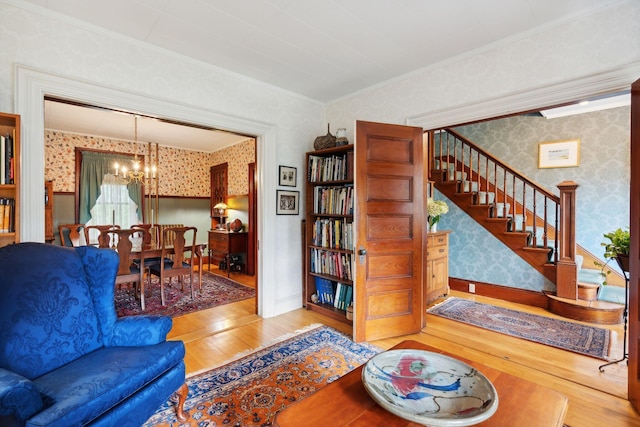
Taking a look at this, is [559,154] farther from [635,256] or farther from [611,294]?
[635,256]

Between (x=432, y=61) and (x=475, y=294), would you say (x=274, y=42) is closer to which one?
(x=432, y=61)

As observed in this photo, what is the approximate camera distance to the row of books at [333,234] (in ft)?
10.6

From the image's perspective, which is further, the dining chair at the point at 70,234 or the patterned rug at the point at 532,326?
the dining chair at the point at 70,234

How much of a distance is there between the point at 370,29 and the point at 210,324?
3217 millimetres

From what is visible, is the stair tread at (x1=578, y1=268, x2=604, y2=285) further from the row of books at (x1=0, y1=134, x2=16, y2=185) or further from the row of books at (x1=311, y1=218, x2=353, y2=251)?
the row of books at (x1=0, y1=134, x2=16, y2=185)

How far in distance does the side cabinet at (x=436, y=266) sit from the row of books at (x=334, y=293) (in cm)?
111

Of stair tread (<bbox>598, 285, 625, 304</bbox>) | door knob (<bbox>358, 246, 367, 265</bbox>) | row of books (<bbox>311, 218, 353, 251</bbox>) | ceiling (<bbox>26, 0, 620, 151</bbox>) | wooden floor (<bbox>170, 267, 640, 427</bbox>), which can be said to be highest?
ceiling (<bbox>26, 0, 620, 151</bbox>)

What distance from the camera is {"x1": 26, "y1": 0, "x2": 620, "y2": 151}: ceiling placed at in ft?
6.72

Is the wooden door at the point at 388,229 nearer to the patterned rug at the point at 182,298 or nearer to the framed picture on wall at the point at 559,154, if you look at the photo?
the patterned rug at the point at 182,298

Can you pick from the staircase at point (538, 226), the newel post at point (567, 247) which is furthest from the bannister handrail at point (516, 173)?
the newel post at point (567, 247)

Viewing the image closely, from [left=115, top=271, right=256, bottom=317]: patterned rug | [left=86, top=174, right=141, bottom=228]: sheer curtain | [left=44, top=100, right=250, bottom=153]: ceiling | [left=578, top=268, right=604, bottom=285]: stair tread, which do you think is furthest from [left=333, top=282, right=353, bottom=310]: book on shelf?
[left=86, top=174, right=141, bottom=228]: sheer curtain

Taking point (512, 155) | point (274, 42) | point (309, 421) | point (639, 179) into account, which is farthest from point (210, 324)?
point (512, 155)

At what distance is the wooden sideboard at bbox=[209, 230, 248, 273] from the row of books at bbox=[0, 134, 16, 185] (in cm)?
372

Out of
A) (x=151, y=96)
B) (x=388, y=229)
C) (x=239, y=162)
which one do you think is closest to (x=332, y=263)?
(x=388, y=229)
